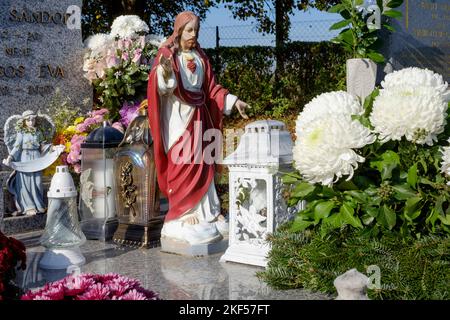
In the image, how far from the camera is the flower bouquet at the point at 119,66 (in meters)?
6.97

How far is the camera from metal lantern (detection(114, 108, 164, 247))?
5.31m

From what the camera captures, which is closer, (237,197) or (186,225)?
(237,197)

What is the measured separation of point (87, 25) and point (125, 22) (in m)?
6.31

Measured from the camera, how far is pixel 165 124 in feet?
17.0

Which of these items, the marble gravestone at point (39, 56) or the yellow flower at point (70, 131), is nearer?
the marble gravestone at point (39, 56)

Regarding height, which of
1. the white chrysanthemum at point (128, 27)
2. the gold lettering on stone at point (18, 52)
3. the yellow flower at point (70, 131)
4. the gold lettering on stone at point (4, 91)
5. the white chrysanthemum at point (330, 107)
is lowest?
the yellow flower at point (70, 131)

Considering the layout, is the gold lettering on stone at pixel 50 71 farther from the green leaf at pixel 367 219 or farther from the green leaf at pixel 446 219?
the green leaf at pixel 446 219

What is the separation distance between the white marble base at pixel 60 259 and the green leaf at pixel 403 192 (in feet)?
9.11

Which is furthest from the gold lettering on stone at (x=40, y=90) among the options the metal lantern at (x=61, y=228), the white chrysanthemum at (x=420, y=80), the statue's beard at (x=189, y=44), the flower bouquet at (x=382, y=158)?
the white chrysanthemum at (x=420, y=80)

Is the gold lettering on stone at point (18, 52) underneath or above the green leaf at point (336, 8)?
above

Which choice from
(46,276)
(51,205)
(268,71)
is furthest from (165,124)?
(268,71)

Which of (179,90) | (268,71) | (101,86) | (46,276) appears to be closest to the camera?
(46,276)

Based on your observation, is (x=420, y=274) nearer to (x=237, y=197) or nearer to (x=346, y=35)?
(x=346, y=35)

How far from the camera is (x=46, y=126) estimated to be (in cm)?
649
